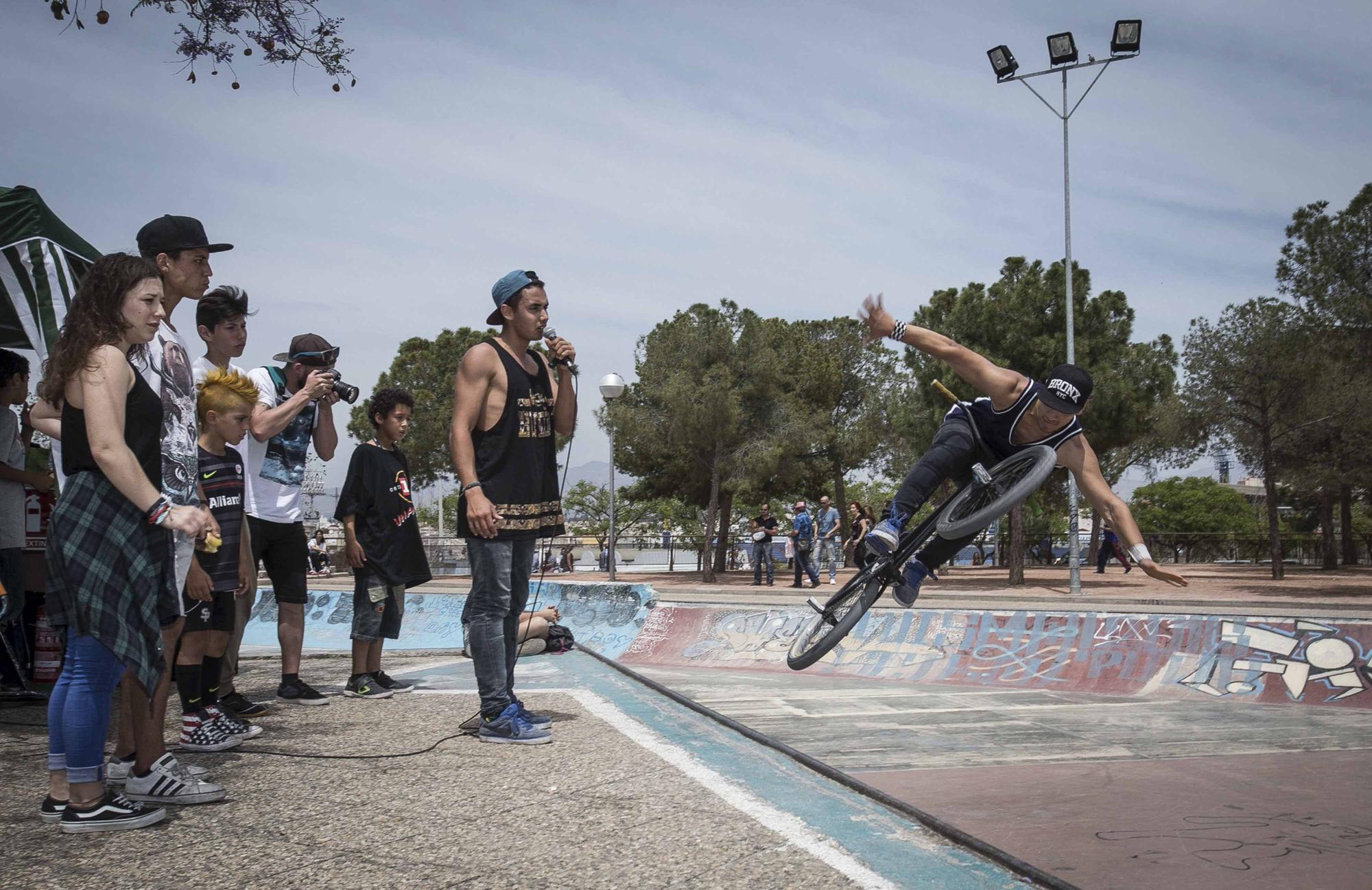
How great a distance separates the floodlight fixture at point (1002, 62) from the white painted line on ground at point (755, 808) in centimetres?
1373

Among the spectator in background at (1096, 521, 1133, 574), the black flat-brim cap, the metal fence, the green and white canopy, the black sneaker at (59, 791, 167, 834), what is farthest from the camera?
the metal fence

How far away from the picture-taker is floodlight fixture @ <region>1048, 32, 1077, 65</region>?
741 inches

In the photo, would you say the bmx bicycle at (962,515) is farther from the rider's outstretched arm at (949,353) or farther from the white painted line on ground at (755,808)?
the white painted line on ground at (755,808)

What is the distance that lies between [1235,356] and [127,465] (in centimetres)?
2786

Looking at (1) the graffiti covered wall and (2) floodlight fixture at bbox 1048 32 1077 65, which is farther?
(2) floodlight fixture at bbox 1048 32 1077 65

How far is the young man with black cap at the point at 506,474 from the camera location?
490cm

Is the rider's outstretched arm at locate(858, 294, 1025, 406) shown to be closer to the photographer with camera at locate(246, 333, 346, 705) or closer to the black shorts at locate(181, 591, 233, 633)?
the photographer with camera at locate(246, 333, 346, 705)

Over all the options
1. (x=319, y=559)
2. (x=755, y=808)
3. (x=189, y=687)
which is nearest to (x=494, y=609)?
(x=189, y=687)

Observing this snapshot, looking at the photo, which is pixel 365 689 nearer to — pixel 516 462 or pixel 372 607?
pixel 372 607

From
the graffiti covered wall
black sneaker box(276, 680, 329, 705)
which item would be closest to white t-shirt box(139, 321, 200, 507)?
black sneaker box(276, 680, 329, 705)

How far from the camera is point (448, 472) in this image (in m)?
42.7

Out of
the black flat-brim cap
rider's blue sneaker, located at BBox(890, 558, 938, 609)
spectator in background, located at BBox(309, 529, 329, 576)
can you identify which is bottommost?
spectator in background, located at BBox(309, 529, 329, 576)

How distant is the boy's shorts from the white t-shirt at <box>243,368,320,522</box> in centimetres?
78

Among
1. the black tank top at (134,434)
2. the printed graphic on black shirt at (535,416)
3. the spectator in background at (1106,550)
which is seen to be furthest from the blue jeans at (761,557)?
the black tank top at (134,434)
